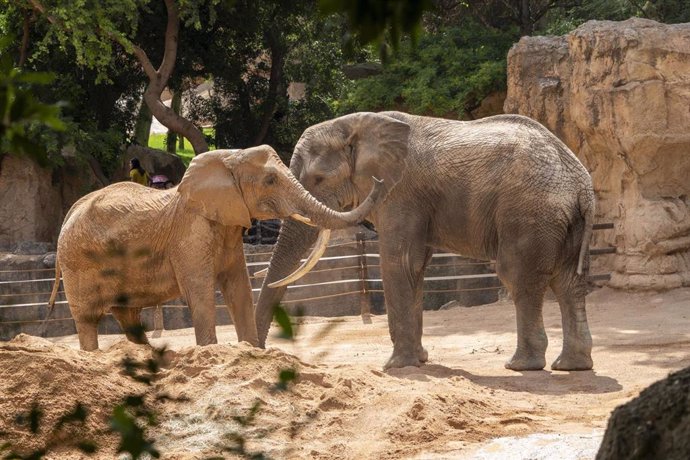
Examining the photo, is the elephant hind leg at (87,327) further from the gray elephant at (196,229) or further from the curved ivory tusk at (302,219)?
the curved ivory tusk at (302,219)

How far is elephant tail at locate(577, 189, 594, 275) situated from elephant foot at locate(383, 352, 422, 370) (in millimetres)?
1417

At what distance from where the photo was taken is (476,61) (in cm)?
1820

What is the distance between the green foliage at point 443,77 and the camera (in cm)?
1755

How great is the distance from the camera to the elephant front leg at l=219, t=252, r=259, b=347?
9203 mm

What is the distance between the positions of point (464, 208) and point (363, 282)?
5.49m

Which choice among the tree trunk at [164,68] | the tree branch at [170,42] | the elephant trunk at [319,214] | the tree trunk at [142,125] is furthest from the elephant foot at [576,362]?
the tree trunk at [142,125]

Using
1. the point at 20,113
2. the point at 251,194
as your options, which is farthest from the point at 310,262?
the point at 20,113

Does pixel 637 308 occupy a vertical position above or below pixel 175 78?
below

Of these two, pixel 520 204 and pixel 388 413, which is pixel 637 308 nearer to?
pixel 520 204

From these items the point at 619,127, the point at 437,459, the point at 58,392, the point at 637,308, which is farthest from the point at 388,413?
the point at 619,127

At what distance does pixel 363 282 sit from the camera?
15.1m

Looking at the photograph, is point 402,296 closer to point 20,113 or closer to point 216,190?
point 216,190

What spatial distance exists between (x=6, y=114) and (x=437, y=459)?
4.98 metres

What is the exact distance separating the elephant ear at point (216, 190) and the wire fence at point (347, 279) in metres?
5.51
